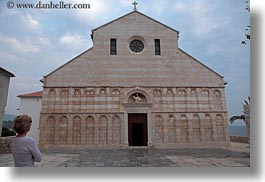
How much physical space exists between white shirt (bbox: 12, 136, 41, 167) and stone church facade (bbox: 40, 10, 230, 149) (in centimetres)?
929

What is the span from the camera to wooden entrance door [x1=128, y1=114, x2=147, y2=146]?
12250 millimetres

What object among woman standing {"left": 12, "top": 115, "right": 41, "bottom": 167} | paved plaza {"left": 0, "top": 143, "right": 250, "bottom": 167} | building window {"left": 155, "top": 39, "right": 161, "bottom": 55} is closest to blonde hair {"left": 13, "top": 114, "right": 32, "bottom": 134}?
woman standing {"left": 12, "top": 115, "right": 41, "bottom": 167}

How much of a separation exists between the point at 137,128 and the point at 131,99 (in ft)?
5.92

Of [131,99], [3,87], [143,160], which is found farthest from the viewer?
[131,99]

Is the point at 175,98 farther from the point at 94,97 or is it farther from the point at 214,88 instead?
Result: the point at 94,97

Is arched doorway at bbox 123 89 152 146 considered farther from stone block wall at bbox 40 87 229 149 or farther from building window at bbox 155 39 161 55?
building window at bbox 155 39 161 55

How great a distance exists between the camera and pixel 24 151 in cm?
252

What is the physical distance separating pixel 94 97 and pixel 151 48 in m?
4.85

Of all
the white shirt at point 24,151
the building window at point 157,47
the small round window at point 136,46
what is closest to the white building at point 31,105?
the small round window at point 136,46

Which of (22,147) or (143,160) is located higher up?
(22,147)

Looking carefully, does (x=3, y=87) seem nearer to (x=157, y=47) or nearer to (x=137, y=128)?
(x=137, y=128)

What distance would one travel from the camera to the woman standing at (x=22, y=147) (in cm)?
252

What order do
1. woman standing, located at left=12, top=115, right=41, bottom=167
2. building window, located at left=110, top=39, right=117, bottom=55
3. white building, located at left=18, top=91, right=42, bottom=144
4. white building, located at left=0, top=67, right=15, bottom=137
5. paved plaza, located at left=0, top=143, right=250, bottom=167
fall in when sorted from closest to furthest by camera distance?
woman standing, located at left=12, top=115, right=41, bottom=167, white building, located at left=0, top=67, right=15, bottom=137, paved plaza, located at left=0, top=143, right=250, bottom=167, building window, located at left=110, top=39, right=117, bottom=55, white building, located at left=18, top=91, right=42, bottom=144

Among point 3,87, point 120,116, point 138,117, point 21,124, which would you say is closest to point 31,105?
point 120,116
